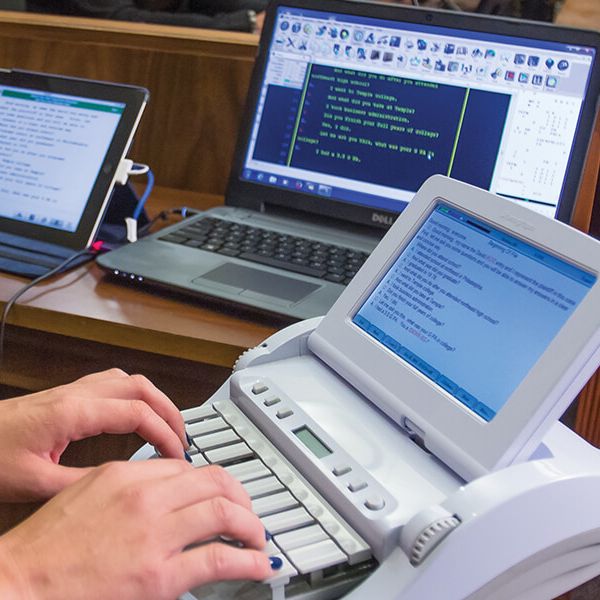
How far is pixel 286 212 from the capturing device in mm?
1223

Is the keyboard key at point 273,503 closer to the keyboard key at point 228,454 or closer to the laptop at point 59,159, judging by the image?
the keyboard key at point 228,454

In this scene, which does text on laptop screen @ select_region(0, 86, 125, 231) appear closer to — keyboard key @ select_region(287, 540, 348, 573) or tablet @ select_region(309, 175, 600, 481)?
tablet @ select_region(309, 175, 600, 481)

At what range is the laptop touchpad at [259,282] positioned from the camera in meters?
0.96

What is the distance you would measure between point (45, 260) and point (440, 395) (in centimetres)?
62

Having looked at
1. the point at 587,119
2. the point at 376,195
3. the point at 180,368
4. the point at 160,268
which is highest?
the point at 587,119

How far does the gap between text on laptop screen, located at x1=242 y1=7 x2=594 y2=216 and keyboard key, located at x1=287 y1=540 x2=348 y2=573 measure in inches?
25.7

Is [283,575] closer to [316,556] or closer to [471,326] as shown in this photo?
[316,556]

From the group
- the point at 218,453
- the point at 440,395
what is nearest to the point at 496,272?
the point at 440,395

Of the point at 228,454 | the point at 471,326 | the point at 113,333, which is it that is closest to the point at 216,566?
the point at 228,454

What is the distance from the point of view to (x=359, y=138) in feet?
3.81

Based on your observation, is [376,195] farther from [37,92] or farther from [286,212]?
[37,92]

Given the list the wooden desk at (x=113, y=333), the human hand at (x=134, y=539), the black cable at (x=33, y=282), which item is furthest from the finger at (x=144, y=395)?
the black cable at (x=33, y=282)

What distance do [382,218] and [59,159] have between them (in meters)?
0.43

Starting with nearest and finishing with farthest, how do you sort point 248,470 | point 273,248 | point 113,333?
point 248,470 → point 113,333 → point 273,248
